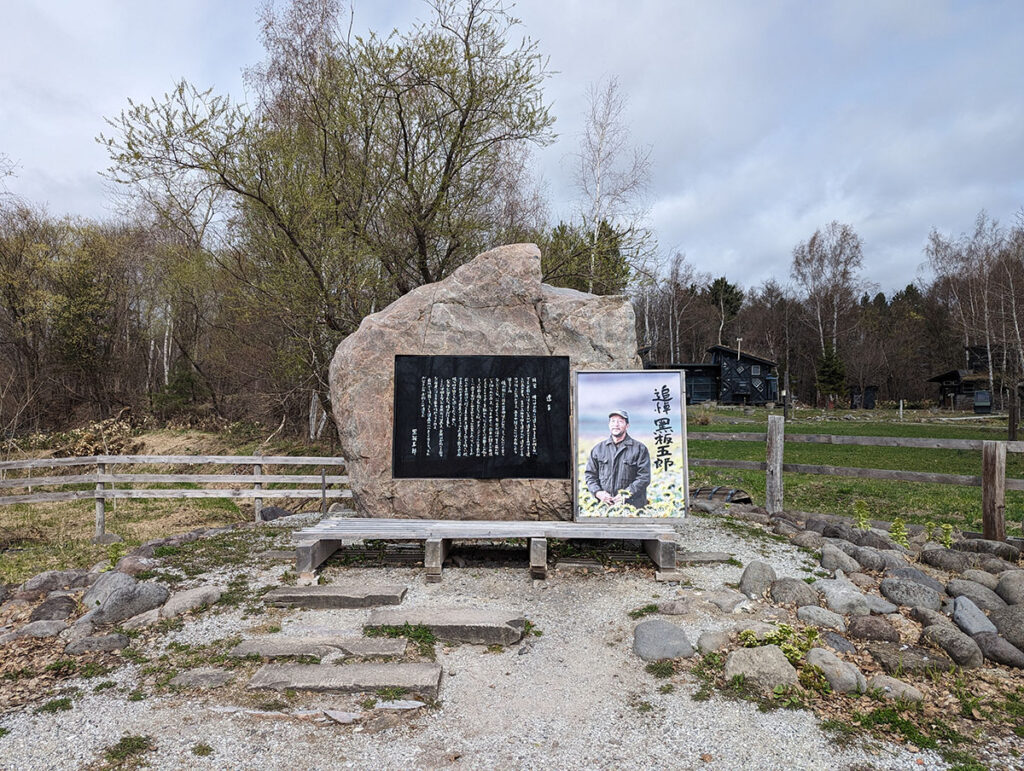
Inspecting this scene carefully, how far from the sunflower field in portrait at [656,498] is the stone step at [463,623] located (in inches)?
67.1

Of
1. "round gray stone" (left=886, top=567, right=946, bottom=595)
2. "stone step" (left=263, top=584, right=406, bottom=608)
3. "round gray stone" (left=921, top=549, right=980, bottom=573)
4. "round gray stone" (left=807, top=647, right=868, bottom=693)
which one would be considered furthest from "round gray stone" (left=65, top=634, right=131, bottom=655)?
"round gray stone" (left=921, top=549, right=980, bottom=573)

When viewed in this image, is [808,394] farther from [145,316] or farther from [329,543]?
[329,543]

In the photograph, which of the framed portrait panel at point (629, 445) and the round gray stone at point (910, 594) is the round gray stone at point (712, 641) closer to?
the round gray stone at point (910, 594)

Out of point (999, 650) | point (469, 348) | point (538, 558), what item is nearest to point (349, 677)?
point (538, 558)

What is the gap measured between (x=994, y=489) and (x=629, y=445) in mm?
4285

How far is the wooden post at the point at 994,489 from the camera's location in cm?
687

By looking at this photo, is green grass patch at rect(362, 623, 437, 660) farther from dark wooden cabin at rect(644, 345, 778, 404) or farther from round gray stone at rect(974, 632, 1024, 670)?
dark wooden cabin at rect(644, 345, 778, 404)

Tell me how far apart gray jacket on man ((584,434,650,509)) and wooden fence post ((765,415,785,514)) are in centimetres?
307

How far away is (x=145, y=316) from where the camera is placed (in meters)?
23.7

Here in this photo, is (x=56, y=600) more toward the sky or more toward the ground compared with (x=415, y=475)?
more toward the ground

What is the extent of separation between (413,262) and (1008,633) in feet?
33.4

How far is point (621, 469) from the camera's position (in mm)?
6426

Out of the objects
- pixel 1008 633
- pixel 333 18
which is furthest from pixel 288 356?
pixel 1008 633

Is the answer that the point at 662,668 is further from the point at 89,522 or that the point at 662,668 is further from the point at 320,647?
the point at 89,522
